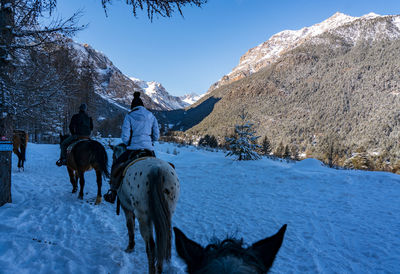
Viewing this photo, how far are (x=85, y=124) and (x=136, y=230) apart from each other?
3996mm

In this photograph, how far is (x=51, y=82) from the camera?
13.7ft

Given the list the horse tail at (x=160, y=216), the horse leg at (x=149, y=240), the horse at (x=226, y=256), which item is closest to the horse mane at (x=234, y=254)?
the horse at (x=226, y=256)

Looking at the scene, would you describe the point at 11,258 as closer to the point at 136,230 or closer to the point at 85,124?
the point at 136,230

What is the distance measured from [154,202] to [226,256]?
5.20ft

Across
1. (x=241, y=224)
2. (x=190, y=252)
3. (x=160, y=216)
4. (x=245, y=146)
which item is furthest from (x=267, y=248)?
(x=245, y=146)

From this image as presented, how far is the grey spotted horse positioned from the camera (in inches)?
88.5

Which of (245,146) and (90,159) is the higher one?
(245,146)

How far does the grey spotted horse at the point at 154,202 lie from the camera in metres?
2.25

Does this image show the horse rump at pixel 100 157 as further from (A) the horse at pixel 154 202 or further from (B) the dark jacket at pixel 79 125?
(A) the horse at pixel 154 202

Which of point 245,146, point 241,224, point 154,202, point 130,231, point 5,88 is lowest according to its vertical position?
point 241,224

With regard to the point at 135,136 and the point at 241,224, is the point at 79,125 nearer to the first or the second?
the point at 135,136

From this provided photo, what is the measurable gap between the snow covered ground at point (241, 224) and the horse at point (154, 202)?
53cm

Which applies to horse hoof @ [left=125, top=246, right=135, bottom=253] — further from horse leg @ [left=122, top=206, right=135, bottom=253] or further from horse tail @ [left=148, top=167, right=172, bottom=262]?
horse tail @ [left=148, top=167, right=172, bottom=262]

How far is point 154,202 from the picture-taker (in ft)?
7.47
